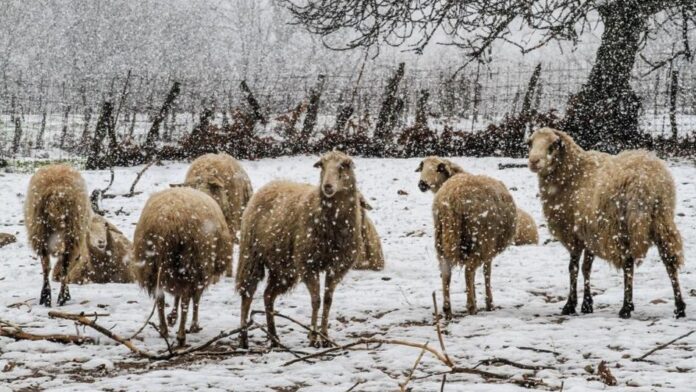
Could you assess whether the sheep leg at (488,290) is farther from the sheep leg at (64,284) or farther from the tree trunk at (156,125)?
the tree trunk at (156,125)

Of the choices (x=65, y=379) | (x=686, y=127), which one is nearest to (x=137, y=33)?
(x=686, y=127)

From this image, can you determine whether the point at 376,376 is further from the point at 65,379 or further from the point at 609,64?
the point at 609,64

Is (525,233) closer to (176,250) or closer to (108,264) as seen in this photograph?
(108,264)

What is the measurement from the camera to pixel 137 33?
43125mm

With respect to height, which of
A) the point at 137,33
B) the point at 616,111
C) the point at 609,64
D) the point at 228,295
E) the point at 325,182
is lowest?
the point at 228,295

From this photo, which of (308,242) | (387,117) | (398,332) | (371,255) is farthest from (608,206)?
(387,117)

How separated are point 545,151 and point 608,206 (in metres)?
1.08

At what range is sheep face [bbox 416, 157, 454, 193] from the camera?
7.83 m

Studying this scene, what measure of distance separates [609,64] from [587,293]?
971cm

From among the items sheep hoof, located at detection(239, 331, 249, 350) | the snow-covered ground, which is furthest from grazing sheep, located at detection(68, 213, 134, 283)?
sheep hoof, located at detection(239, 331, 249, 350)

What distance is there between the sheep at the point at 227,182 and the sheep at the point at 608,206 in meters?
3.93

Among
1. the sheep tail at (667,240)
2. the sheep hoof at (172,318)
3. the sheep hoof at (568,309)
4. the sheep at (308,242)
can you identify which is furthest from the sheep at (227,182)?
the sheep tail at (667,240)

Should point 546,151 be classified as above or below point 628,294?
above

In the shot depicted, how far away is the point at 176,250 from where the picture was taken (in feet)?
18.1
